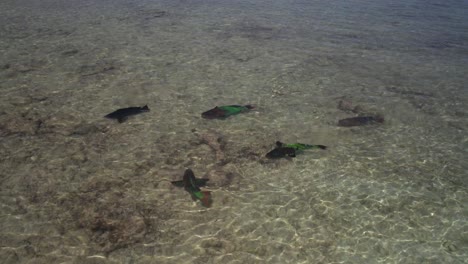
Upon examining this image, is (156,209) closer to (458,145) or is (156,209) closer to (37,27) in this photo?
(458,145)

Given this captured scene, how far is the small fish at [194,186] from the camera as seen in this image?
240 inches

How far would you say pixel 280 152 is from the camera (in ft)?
24.1

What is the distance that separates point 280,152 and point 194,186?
1.98m

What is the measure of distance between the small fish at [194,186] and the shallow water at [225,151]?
0.14 metres

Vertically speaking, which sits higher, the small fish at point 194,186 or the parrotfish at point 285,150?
the parrotfish at point 285,150

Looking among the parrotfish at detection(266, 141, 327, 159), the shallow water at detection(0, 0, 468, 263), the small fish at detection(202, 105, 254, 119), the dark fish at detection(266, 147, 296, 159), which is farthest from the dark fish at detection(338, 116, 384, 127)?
the small fish at detection(202, 105, 254, 119)

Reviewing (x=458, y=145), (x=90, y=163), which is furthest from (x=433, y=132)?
(x=90, y=163)

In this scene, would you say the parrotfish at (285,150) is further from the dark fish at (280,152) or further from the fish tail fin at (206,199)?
the fish tail fin at (206,199)

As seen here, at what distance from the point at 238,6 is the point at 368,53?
10.1 metres

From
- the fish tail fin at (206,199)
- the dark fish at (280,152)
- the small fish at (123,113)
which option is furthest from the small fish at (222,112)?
the fish tail fin at (206,199)

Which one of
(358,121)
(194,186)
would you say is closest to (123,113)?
(194,186)

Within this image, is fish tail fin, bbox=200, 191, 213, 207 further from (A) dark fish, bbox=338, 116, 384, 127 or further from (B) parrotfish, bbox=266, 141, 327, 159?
(A) dark fish, bbox=338, 116, 384, 127

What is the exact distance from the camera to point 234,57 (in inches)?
514

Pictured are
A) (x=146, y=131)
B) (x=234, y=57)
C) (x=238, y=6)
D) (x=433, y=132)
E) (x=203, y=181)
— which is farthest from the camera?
(x=238, y=6)
